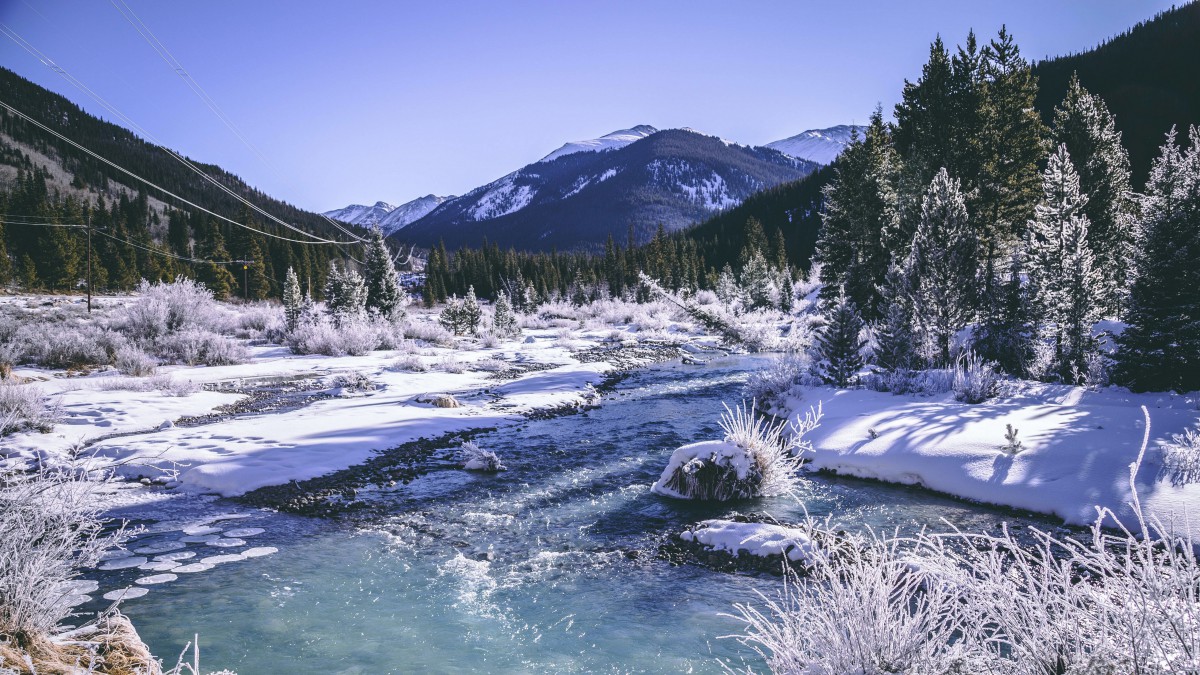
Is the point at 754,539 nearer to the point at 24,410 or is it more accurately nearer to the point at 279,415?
the point at 279,415

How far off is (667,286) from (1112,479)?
228ft

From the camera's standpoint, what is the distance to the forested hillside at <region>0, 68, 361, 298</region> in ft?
185

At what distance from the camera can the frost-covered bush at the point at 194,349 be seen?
1995 cm

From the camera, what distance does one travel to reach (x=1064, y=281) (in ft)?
52.7

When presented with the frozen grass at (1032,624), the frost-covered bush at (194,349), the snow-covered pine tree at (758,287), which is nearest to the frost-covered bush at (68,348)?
the frost-covered bush at (194,349)

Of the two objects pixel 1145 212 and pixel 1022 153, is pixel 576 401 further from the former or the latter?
pixel 1022 153

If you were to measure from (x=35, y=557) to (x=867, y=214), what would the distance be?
3120cm

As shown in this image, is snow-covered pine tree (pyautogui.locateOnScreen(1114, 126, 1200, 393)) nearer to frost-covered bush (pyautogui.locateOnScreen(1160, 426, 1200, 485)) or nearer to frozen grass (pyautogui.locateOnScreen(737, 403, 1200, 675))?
frost-covered bush (pyautogui.locateOnScreen(1160, 426, 1200, 485))

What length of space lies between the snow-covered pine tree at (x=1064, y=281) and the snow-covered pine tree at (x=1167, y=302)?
161 centimetres

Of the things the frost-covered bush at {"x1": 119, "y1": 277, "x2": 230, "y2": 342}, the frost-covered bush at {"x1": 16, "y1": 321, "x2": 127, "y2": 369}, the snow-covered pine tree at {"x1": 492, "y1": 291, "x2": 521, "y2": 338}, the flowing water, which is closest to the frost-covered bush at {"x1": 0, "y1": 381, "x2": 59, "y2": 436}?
the flowing water

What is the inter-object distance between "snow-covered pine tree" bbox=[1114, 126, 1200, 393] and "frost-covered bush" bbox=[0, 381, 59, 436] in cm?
2231

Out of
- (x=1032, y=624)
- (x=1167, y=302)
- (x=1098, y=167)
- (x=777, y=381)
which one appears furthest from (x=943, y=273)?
(x=1098, y=167)

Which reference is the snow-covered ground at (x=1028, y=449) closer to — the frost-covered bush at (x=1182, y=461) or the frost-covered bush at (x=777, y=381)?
the frost-covered bush at (x=1182, y=461)

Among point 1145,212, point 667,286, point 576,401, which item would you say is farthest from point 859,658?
point 667,286
